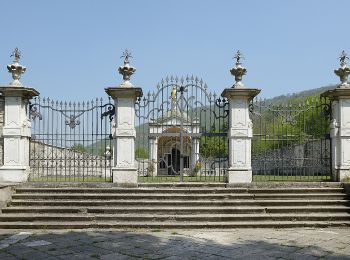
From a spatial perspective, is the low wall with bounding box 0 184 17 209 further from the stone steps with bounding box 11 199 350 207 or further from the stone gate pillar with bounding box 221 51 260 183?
the stone gate pillar with bounding box 221 51 260 183

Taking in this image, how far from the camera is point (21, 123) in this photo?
1035 cm

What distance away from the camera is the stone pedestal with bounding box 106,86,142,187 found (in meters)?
10.2

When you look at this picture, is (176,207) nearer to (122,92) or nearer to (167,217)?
(167,217)

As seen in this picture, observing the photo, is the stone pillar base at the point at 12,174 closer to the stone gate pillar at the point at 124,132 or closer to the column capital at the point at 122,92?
the stone gate pillar at the point at 124,132

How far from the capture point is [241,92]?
10.4 metres

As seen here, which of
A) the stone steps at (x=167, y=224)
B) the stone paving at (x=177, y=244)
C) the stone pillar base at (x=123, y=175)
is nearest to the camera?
the stone paving at (x=177, y=244)

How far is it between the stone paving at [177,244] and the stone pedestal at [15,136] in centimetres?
251

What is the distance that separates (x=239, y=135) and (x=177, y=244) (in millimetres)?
4297

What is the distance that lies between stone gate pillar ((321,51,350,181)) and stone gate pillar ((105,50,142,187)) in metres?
5.33

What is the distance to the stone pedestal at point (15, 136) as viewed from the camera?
1018cm

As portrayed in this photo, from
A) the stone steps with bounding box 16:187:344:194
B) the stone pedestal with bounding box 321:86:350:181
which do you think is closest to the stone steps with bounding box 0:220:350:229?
the stone steps with bounding box 16:187:344:194

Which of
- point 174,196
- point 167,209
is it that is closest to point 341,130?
point 174,196

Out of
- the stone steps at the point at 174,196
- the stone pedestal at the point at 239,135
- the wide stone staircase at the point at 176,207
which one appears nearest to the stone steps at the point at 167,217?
the wide stone staircase at the point at 176,207

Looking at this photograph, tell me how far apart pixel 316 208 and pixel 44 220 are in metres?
6.12
